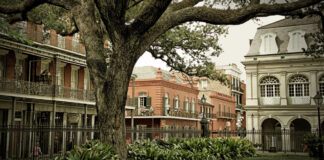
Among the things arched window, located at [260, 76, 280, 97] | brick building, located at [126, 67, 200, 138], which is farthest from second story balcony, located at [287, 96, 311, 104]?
brick building, located at [126, 67, 200, 138]

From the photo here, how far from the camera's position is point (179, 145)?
43.8ft

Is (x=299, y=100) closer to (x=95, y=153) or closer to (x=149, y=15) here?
(x=149, y=15)

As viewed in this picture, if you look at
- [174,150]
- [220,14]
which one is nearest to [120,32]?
[220,14]

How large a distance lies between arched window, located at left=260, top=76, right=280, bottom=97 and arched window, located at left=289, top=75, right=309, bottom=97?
1159mm

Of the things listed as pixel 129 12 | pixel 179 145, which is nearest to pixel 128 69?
pixel 179 145

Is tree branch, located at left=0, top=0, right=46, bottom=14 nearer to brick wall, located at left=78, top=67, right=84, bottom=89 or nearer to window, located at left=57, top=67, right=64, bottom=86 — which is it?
window, located at left=57, top=67, right=64, bottom=86

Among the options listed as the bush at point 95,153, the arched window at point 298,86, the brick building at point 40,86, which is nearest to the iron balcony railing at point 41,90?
the brick building at point 40,86

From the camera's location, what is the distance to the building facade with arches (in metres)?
31.4

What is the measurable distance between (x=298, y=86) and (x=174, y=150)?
926 inches

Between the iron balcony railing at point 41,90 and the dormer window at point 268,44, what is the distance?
54.9ft

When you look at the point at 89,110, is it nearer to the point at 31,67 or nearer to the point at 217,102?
the point at 31,67

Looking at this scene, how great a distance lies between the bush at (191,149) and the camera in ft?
34.8

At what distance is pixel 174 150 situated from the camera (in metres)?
11.9

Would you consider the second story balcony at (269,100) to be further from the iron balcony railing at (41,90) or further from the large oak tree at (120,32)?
the large oak tree at (120,32)
